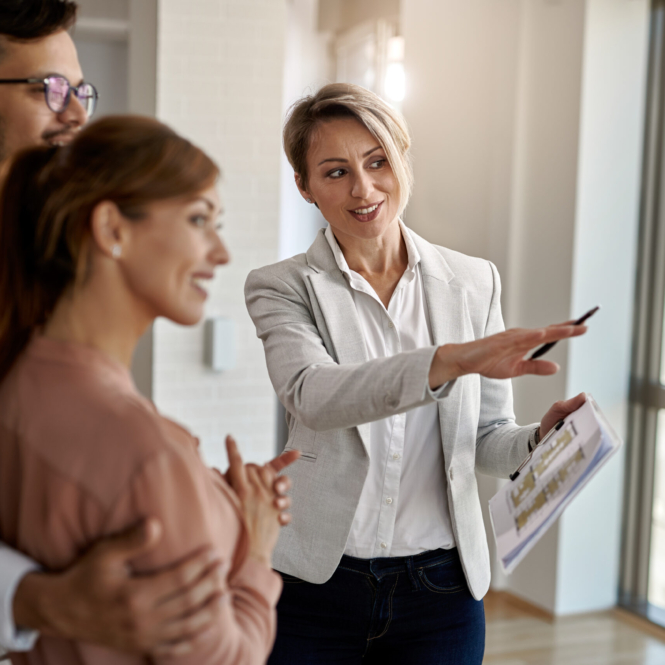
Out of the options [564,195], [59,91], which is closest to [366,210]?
[59,91]

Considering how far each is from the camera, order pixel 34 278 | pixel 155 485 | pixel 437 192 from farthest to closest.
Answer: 1. pixel 437 192
2. pixel 34 278
3. pixel 155 485

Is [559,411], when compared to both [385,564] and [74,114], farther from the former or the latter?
[74,114]

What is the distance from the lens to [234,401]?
416 centimetres

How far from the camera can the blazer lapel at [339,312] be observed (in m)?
1.55

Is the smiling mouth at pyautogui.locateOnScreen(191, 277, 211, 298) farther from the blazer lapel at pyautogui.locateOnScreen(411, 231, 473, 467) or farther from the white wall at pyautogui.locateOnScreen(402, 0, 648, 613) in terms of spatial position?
the white wall at pyautogui.locateOnScreen(402, 0, 648, 613)

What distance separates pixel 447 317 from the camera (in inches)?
63.4

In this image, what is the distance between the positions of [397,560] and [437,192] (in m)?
3.17

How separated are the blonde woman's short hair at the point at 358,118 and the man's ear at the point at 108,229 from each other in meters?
0.84

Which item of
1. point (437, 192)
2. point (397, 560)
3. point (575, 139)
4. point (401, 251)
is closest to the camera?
point (397, 560)

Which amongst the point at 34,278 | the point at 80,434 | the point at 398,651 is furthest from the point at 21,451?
the point at 398,651

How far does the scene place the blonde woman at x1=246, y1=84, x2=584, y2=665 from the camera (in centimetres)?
153

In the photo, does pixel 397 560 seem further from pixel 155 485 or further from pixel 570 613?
pixel 570 613

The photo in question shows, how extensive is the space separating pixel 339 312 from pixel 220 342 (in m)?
2.56

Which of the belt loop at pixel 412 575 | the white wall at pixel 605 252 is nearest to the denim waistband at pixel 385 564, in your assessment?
the belt loop at pixel 412 575
